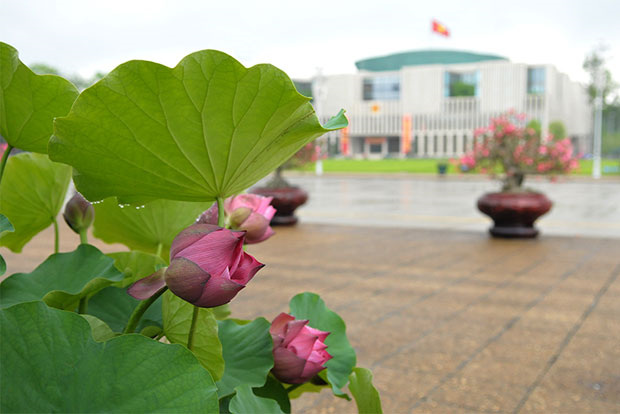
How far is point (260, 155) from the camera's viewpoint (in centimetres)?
47

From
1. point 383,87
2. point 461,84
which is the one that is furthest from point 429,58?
point 461,84

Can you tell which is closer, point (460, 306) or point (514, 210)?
point (460, 306)

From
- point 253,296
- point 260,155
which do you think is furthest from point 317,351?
point 253,296

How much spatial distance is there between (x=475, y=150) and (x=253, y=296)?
4.93 m

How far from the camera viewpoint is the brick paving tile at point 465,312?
2.74 meters

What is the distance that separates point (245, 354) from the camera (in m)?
0.56

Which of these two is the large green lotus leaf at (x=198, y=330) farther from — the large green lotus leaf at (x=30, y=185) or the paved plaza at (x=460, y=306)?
the paved plaza at (x=460, y=306)

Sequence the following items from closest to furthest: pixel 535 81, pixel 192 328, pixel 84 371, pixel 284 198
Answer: pixel 84 371 < pixel 192 328 < pixel 284 198 < pixel 535 81

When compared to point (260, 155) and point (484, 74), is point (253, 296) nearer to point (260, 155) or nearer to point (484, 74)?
point (260, 155)

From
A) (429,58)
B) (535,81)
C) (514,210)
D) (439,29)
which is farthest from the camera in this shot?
(429,58)

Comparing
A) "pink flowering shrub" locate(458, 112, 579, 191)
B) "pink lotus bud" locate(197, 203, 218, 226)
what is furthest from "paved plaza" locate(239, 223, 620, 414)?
"pink lotus bud" locate(197, 203, 218, 226)

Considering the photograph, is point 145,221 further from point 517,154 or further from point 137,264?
point 517,154

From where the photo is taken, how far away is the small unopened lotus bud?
24.9 inches

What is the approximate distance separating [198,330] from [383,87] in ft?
260
